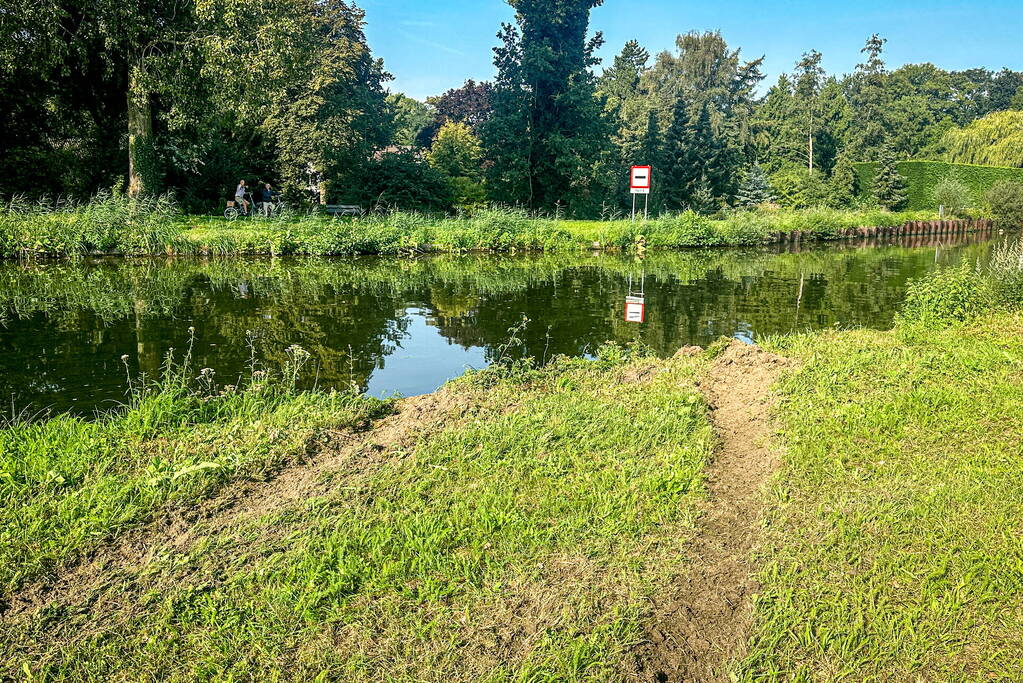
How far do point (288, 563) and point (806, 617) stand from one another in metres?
2.19

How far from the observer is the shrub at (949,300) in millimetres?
8109

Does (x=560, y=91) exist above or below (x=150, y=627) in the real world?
above

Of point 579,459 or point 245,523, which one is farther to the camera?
point 579,459

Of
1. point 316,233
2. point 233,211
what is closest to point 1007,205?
point 316,233

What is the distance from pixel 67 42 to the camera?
1981 centimetres

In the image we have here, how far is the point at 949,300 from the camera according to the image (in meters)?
8.26

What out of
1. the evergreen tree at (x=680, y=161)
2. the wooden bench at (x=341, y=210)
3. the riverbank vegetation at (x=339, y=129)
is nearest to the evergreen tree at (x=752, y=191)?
the riverbank vegetation at (x=339, y=129)

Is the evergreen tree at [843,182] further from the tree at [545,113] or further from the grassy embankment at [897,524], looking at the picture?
the grassy embankment at [897,524]

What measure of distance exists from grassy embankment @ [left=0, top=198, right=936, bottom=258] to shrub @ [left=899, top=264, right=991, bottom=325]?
12871 mm

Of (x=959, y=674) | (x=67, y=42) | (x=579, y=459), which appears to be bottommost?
(x=959, y=674)

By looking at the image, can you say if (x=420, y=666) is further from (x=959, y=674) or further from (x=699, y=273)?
(x=699, y=273)

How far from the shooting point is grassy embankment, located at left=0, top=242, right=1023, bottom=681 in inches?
108

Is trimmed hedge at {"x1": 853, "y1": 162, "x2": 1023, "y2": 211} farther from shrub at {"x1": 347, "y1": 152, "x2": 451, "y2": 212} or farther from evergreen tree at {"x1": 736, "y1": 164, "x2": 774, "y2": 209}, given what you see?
shrub at {"x1": 347, "y1": 152, "x2": 451, "y2": 212}

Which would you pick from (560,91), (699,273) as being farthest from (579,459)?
(560,91)
